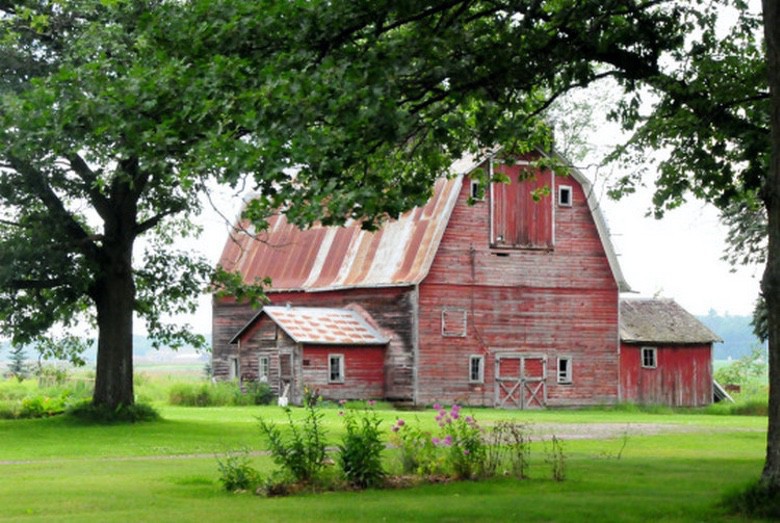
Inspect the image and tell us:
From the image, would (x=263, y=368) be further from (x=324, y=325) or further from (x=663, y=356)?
(x=663, y=356)

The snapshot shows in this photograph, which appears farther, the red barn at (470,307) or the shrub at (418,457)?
the red barn at (470,307)

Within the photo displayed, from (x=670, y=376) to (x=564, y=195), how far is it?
10611mm

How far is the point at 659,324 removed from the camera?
2452 inches

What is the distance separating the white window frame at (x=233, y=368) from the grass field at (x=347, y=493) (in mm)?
25903

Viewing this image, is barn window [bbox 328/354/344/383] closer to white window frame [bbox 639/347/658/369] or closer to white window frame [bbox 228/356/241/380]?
white window frame [bbox 228/356/241/380]

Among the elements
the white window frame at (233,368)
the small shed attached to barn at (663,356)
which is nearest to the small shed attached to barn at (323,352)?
the white window frame at (233,368)

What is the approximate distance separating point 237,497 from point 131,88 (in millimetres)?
5889

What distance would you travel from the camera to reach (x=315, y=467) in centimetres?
1938

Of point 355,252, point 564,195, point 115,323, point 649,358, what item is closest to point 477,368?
point 355,252

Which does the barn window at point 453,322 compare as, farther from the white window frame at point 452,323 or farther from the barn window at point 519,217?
the barn window at point 519,217

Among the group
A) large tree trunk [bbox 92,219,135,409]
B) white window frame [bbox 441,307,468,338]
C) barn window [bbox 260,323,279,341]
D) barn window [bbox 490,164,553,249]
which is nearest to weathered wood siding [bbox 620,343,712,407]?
barn window [bbox 490,164,553,249]

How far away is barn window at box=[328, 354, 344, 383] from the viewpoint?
5460 cm

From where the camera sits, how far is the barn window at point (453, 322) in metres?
54.6

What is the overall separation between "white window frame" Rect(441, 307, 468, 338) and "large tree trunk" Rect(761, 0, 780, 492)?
37721mm
